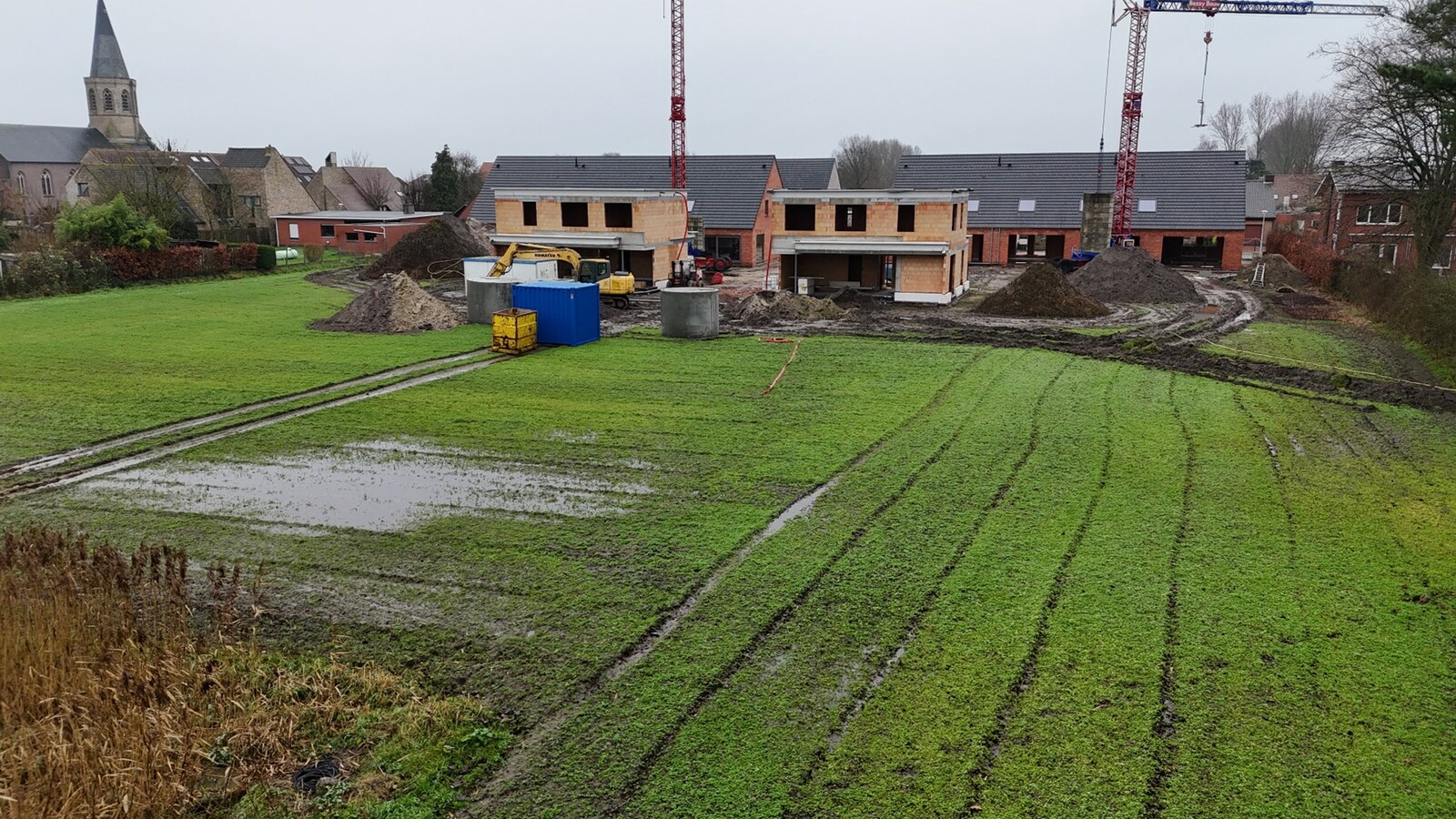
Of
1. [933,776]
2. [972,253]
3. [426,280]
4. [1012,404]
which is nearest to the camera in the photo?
[933,776]

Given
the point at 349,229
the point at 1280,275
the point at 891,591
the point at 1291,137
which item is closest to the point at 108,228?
the point at 349,229

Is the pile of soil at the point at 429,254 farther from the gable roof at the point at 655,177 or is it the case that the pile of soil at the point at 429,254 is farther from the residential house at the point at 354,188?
the residential house at the point at 354,188

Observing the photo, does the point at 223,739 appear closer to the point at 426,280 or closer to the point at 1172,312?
the point at 1172,312

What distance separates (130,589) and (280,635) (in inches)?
76.1

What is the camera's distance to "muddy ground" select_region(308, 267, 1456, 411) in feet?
69.3

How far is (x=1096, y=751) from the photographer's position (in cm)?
729

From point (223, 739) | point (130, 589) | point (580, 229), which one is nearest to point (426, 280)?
point (580, 229)

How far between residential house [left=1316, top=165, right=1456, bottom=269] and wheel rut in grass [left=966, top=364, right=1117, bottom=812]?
32.2 m

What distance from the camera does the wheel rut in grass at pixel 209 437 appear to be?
1401 cm

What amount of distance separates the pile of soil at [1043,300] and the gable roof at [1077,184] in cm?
2026

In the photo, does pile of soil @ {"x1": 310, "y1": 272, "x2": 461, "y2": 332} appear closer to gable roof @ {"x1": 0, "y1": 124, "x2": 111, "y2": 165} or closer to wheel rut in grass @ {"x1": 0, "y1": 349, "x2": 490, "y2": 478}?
wheel rut in grass @ {"x1": 0, "y1": 349, "x2": 490, "y2": 478}

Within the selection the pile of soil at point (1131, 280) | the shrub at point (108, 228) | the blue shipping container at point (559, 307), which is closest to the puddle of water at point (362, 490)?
the blue shipping container at point (559, 307)

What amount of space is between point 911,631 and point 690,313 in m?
19.5

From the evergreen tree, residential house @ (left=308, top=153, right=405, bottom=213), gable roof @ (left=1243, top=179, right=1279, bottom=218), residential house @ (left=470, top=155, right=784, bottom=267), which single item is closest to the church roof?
residential house @ (left=308, top=153, right=405, bottom=213)
